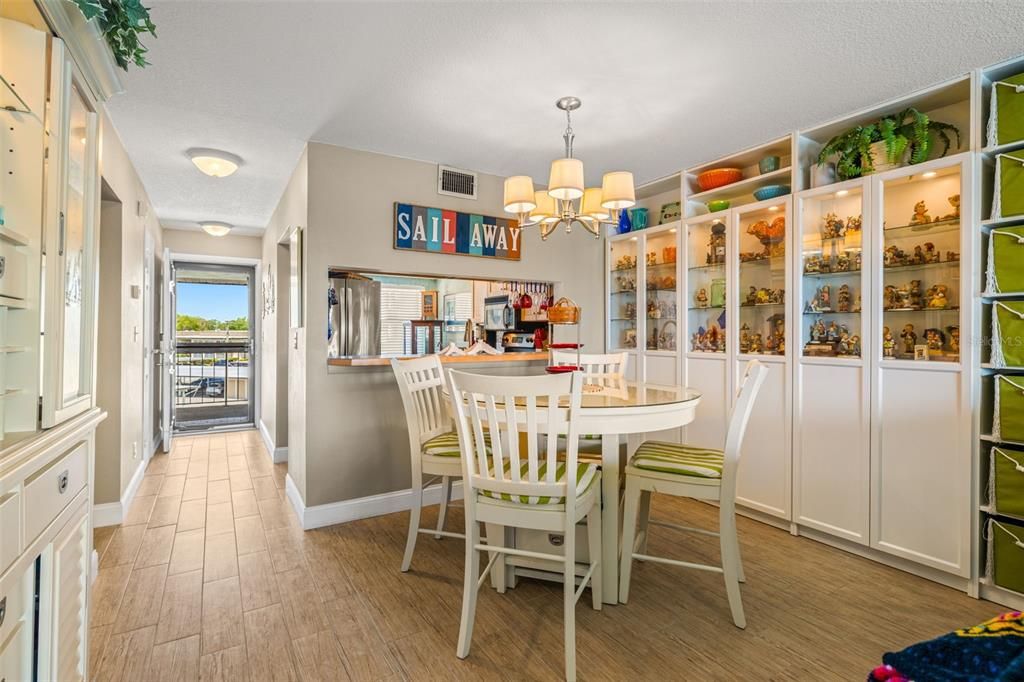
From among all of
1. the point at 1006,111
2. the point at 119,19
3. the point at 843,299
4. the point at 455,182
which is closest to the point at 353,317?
the point at 455,182

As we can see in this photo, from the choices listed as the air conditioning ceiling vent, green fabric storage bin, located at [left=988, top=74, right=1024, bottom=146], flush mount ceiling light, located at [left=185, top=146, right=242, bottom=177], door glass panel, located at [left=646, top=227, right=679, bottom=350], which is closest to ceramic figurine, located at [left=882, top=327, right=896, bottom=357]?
green fabric storage bin, located at [left=988, top=74, right=1024, bottom=146]

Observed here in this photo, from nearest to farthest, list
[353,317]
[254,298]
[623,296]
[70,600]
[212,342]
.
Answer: [70,600], [353,317], [623,296], [254,298], [212,342]

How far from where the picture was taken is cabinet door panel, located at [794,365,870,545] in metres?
2.74

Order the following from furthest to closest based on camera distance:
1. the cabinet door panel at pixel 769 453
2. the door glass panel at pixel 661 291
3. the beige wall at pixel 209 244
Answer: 1. the beige wall at pixel 209 244
2. the door glass panel at pixel 661 291
3. the cabinet door panel at pixel 769 453

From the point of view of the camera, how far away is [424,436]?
2723 mm

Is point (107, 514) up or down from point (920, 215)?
down

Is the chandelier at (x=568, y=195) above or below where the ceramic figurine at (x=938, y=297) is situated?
above

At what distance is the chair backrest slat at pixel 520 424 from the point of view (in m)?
1.77

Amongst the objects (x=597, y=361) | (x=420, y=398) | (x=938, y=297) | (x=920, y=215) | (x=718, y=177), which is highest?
(x=718, y=177)

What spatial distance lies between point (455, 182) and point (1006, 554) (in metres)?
3.61

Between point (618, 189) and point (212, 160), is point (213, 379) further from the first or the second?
point (618, 189)

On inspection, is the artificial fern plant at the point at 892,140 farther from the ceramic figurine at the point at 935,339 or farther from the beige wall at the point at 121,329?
the beige wall at the point at 121,329

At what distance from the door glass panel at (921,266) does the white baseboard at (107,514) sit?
459cm

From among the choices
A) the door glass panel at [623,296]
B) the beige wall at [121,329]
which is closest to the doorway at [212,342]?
the beige wall at [121,329]
